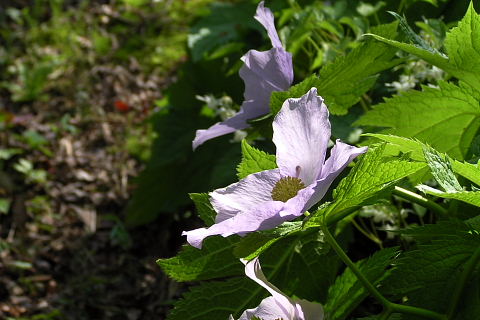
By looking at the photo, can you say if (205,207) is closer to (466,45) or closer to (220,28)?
(466,45)

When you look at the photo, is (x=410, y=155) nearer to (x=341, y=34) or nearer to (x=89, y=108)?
(x=341, y=34)

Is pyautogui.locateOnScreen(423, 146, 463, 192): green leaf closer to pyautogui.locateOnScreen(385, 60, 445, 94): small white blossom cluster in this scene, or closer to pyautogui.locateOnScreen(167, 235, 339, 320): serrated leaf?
pyautogui.locateOnScreen(167, 235, 339, 320): serrated leaf

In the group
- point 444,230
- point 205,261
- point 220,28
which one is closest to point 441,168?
point 444,230

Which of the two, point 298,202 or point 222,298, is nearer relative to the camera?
point 298,202

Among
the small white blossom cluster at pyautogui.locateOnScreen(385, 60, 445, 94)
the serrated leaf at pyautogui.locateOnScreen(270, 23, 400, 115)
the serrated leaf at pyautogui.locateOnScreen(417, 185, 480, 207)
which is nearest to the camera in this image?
the serrated leaf at pyautogui.locateOnScreen(417, 185, 480, 207)

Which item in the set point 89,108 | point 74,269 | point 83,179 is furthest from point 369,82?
point 89,108

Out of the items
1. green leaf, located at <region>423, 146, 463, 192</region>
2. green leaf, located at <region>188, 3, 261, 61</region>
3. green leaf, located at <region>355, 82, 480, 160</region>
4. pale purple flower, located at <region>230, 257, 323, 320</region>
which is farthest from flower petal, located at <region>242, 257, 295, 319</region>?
green leaf, located at <region>188, 3, 261, 61</region>

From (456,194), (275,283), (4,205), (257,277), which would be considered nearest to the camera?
(456,194)
